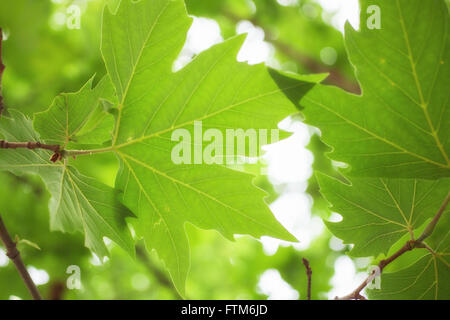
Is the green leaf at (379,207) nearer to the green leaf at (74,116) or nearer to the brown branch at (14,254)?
the green leaf at (74,116)

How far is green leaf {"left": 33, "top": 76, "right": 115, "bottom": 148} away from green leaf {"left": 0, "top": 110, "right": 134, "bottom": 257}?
2.0 inches

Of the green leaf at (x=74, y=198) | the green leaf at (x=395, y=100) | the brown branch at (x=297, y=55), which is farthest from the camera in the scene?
the brown branch at (x=297, y=55)

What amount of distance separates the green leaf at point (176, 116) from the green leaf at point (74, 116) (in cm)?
6

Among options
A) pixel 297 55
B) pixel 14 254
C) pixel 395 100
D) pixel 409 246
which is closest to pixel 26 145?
pixel 14 254

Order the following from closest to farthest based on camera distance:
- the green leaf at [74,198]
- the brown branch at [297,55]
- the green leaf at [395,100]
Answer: the green leaf at [395,100] < the green leaf at [74,198] < the brown branch at [297,55]

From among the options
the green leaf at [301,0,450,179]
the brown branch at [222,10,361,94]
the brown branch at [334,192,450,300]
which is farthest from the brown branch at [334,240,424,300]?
the brown branch at [222,10,361,94]

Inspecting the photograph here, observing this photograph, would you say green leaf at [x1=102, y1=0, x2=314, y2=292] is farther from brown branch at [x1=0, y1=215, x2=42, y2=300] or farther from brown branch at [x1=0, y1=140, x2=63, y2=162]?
brown branch at [x1=0, y1=215, x2=42, y2=300]

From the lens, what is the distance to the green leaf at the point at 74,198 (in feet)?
2.94

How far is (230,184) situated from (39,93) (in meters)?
2.26

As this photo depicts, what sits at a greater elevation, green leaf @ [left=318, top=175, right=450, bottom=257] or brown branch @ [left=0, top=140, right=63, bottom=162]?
brown branch @ [left=0, top=140, right=63, bottom=162]

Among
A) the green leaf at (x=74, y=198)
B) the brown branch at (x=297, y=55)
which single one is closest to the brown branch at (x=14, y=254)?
the green leaf at (x=74, y=198)

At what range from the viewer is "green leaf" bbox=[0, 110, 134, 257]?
90 cm
